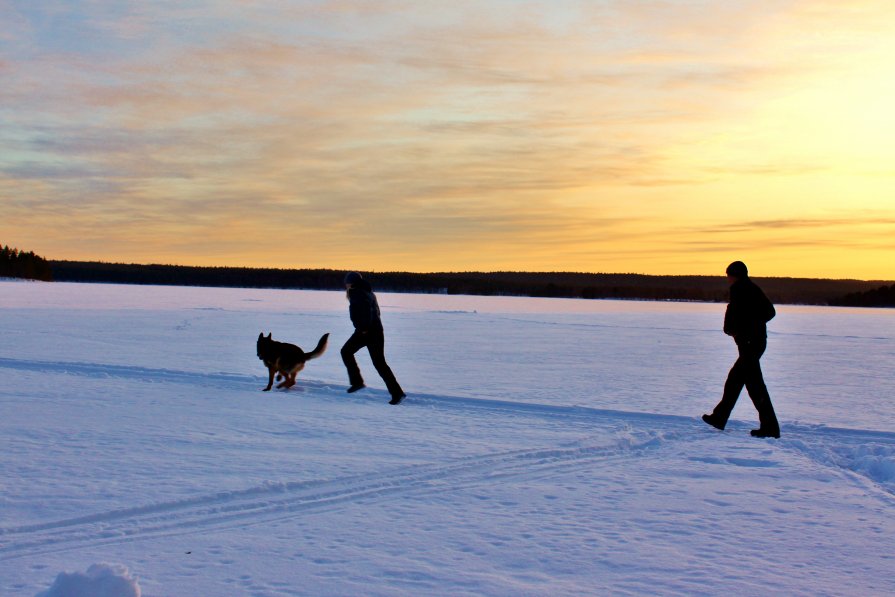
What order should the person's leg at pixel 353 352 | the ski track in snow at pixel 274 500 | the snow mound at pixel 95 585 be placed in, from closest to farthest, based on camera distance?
the snow mound at pixel 95 585, the ski track in snow at pixel 274 500, the person's leg at pixel 353 352

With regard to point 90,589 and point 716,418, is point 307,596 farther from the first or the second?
point 716,418

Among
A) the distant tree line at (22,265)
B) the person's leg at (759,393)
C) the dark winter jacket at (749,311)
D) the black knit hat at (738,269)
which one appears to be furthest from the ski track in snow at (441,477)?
the distant tree line at (22,265)

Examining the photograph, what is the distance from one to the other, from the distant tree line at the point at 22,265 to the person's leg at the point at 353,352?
103m

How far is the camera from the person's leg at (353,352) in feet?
34.0

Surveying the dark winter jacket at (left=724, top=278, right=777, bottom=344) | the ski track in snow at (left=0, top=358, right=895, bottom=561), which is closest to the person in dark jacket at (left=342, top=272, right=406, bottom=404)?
the ski track in snow at (left=0, top=358, right=895, bottom=561)

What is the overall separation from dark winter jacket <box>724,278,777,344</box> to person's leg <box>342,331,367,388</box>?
4.44 m

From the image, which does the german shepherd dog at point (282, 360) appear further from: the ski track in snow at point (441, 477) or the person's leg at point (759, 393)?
the person's leg at point (759, 393)

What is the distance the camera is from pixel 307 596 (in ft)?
12.1

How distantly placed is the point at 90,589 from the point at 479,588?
1700 millimetres

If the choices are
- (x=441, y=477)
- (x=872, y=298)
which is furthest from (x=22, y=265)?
(x=441, y=477)

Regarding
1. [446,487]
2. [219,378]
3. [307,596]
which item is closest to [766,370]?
[219,378]

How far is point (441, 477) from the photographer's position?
6.02m

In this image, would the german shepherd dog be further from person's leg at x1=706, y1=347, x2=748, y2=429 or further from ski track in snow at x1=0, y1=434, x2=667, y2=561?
person's leg at x1=706, y1=347, x2=748, y2=429

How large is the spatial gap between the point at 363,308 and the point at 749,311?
4518 mm
